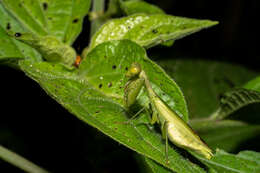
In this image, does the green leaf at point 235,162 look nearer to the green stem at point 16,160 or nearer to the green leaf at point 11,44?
the green stem at point 16,160

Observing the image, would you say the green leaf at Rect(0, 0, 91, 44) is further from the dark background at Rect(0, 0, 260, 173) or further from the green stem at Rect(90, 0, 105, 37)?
the dark background at Rect(0, 0, 260, 173)

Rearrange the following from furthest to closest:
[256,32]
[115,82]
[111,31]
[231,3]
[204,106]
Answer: [256,32] → [231,3] → [204,106] → [111,31] → [115,82]

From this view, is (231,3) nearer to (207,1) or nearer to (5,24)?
(207,1)

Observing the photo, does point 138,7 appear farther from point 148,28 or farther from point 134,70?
point 134,70

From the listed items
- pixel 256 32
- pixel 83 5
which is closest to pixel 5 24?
pixel 83 5

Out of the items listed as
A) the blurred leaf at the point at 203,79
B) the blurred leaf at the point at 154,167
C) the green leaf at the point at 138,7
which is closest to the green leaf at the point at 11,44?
the green leaf at the point at 138,7

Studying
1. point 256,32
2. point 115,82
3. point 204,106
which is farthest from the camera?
point 256,32

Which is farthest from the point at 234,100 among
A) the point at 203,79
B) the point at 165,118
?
the point at 203,79
